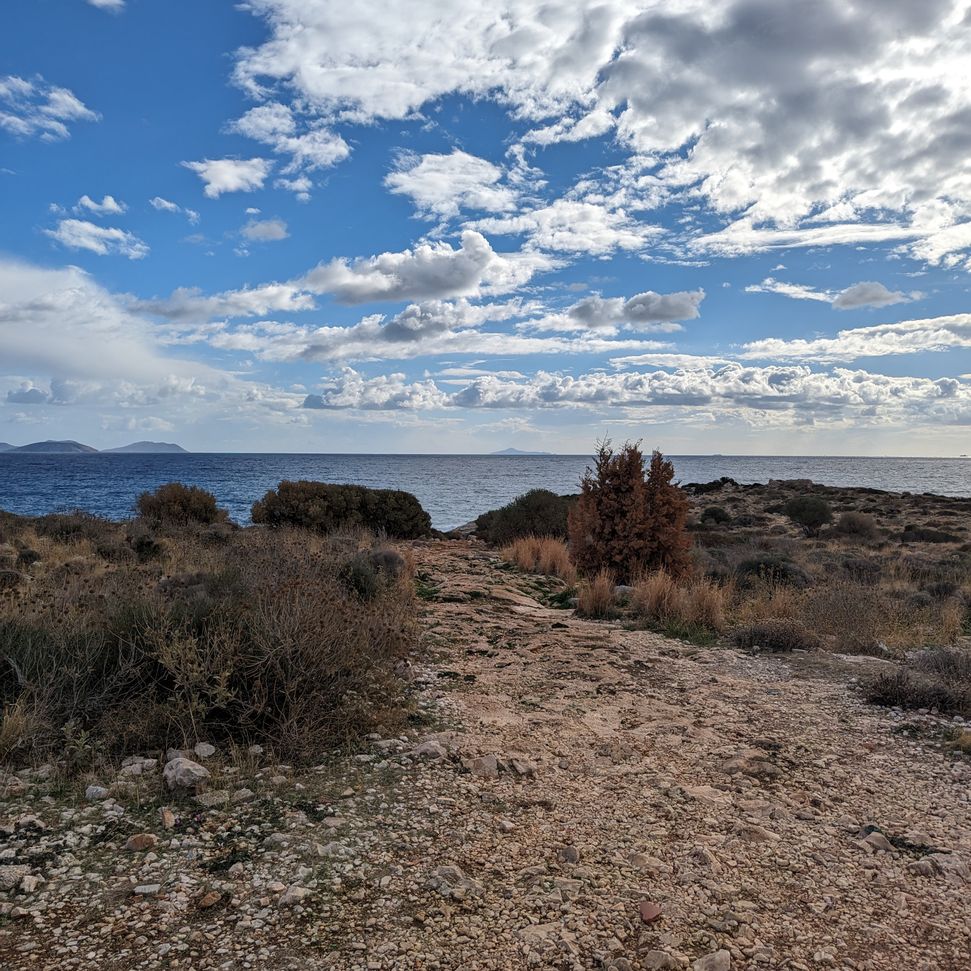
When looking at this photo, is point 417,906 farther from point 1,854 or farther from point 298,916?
point 1,854

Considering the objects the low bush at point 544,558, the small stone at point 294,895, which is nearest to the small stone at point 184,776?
the small stone at point 294,895

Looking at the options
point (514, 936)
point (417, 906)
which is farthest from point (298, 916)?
point (514, 936)

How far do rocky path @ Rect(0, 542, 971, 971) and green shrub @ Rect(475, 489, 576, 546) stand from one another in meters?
13.8

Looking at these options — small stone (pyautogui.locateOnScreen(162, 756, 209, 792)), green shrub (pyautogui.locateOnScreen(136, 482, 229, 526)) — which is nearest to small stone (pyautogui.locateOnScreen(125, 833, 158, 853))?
small stone (pyautogui.locateOnScreen(162, 756, 209, 792))

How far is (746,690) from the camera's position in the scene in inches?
268

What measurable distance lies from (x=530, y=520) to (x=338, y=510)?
525 centimetres

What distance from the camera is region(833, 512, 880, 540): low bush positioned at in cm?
2789

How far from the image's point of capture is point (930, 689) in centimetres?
634

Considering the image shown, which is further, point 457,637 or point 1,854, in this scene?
point 457,637

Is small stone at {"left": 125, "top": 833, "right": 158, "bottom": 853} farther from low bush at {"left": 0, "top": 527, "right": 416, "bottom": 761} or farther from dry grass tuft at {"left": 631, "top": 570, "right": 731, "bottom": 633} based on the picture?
dry grass tuft at {"left": 631, "top": 570, "right": 731, "bottom": 633}

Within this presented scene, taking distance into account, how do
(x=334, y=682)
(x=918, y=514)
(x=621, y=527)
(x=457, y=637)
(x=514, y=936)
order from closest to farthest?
1. (x=514, y=936)
2. (x=334, y=682)
3. (x=457, y=637)
4. (x=621, y=527)
5. (x=918, y=514)

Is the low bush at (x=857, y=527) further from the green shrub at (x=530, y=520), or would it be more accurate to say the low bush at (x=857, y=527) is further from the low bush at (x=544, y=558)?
the low bush at (x=544, y=558)

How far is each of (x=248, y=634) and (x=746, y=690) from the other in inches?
180

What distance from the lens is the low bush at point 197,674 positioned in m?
4.68
